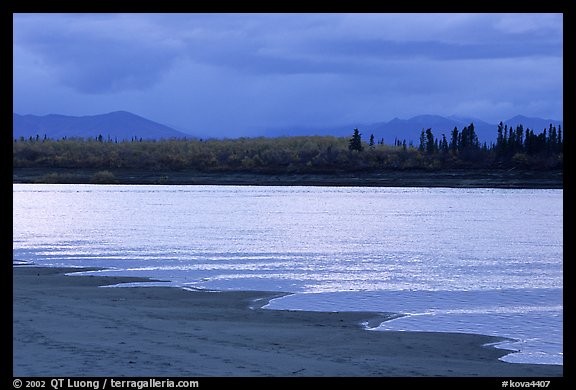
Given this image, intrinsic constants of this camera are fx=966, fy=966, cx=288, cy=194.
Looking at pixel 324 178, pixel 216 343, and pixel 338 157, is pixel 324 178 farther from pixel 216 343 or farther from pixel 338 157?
pixel 216 343

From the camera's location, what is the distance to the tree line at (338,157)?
271ft

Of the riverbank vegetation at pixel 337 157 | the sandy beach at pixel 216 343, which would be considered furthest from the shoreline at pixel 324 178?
the sandy beach at pixel 216 343

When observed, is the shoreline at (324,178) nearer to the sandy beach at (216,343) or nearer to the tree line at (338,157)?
the tree line at (338,157)

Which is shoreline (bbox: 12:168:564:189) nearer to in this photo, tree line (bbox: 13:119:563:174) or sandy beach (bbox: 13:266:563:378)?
tree line (bbox: 13:119:563:174)

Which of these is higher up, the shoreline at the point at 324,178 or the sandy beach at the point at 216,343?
the shoreline at the point at 324,178

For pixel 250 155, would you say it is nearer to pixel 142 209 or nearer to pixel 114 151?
pixel 114 151

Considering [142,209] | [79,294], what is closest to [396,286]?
[79,294]

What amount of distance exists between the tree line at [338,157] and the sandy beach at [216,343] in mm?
67617

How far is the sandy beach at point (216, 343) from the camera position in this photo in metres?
9.34

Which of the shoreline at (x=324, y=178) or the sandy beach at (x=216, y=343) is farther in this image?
the shoreline at (x=324, y=178)

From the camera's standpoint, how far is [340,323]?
494 inches

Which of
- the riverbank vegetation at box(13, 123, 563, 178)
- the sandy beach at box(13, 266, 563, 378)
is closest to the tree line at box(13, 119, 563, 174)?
the riverbank vegetation at box(13, 123, 563, 178)

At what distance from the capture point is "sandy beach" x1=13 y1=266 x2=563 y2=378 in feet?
30.7
